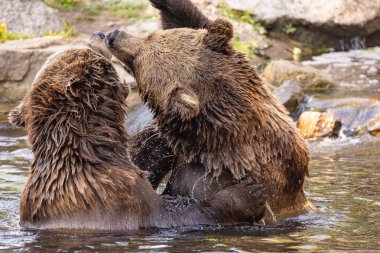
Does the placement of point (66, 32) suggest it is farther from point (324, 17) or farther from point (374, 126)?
point (374, 126)

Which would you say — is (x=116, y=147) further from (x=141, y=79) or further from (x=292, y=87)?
(x=292, y=87)

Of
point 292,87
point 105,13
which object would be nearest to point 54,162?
point 292,87

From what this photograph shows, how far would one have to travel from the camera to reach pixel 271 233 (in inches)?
290

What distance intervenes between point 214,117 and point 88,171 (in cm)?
121

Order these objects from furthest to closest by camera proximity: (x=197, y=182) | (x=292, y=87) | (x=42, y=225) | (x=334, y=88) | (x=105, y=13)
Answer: (x=105, y=13), (x=334, y=88), (x=292, y=87), (x=197, y=182), (x=42, y=225)

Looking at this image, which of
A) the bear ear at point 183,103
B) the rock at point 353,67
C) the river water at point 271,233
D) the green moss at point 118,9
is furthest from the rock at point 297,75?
the bear ear at point 183,103

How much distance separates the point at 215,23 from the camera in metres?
7.54

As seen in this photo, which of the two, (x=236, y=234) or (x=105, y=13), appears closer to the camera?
(x=236, y=234)

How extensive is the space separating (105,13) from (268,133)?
1509 cm

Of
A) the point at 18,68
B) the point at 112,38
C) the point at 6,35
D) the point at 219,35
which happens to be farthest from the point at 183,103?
the point at 6,35

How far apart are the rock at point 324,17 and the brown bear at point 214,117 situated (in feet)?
46.8

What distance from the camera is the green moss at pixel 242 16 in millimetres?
21530

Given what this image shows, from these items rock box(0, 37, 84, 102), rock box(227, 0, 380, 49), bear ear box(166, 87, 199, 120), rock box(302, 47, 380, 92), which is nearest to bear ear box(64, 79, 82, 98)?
bear ear box(166, 87, 199, 120)

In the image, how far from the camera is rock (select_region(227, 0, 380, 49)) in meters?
21.9
